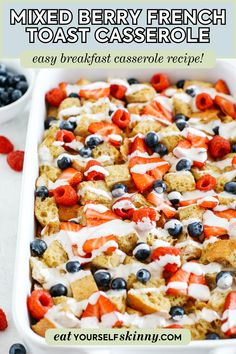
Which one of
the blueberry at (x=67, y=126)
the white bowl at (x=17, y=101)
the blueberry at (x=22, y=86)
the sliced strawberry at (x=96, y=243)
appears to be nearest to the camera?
the sliced strawberry at (x=96, y=243)

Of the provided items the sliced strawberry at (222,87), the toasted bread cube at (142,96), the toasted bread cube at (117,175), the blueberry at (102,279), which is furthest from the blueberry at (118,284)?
the sliced strawberry at (222,87)

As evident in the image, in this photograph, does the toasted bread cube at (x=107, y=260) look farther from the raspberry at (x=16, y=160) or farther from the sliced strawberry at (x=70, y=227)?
the raspberry at (x=16, y=160)

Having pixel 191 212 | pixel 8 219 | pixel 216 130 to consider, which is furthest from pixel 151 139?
pixel 8 219

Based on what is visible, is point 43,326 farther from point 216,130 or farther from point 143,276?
point 216,130

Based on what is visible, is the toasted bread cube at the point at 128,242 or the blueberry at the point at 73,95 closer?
the toasted bread cube at the point at 128,242

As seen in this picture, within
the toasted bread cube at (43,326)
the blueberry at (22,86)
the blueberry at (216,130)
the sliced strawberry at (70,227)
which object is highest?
the blueberry at (216,130)

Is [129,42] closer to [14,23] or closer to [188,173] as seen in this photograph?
[14,23]

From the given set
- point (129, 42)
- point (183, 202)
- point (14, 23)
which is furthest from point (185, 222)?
point (14, 23)
